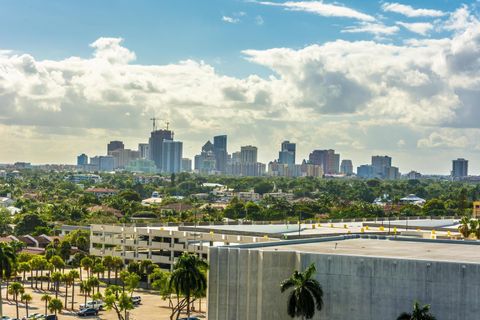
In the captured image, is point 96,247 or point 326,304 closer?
point 326,304

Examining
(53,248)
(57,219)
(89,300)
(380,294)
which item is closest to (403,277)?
(380,294)

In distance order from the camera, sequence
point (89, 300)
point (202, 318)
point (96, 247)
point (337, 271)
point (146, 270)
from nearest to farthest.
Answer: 1. point (337, 271)
2. point (202, 318)
3. point (89, 300)
4. point (146, 270)
5. point (96, 247)

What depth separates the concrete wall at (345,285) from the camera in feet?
157

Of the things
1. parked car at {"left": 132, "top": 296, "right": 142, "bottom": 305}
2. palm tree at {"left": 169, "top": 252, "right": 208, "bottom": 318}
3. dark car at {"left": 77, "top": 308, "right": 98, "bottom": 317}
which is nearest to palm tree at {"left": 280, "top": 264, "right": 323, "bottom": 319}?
palm tree at {"left": 169, "top": 252, "right": 208, "bottom": 318}

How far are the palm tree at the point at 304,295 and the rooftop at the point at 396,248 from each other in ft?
14.8

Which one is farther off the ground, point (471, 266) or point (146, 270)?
point (471, 266)

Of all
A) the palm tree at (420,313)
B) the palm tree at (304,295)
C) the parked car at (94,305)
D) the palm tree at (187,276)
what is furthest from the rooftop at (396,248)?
the parked car at (94,305)

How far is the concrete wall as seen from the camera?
4800 centimetres

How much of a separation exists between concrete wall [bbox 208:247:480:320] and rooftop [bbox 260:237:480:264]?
2.56 metres

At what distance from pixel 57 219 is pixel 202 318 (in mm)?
110421

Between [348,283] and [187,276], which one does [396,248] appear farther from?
[187,276]

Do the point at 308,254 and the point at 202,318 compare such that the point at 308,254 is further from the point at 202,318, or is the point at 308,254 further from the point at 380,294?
the point at 202,318

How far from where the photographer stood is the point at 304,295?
4916 centimetres

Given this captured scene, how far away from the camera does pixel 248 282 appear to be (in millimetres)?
53250
